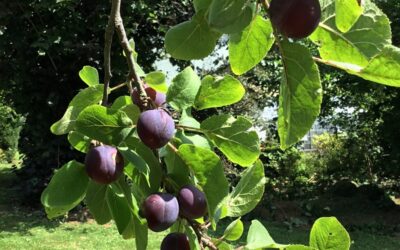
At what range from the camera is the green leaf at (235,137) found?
0.82m

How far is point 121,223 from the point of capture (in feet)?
2.78

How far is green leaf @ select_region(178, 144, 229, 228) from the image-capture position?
0.75 metres

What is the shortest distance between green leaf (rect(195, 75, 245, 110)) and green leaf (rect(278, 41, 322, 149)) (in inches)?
9.8

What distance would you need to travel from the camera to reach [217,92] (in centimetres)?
88

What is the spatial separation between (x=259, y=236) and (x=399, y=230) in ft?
23.9

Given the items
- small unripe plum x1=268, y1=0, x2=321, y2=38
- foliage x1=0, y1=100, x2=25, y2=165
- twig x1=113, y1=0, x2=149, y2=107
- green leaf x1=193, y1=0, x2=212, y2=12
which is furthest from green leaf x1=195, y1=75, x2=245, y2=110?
foliage x1=0, y1=100, x2=25, y2=165

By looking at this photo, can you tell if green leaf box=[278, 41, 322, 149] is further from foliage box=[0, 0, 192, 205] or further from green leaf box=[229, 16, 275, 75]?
foliage box=[0, 0, 192, 205]

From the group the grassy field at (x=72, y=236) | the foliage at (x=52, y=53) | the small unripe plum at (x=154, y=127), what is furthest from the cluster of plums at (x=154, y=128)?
the foliage at (x=52, y=53)

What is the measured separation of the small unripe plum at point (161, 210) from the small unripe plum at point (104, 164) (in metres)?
0.06

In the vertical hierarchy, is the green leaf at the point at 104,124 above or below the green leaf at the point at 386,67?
below

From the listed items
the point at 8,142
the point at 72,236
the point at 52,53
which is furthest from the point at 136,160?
the point at 8,142

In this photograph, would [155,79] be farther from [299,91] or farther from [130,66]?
[299,91]

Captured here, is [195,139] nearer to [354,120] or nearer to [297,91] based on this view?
[297,91]

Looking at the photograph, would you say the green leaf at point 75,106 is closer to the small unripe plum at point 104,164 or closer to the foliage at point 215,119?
the foliage at point 215,119
